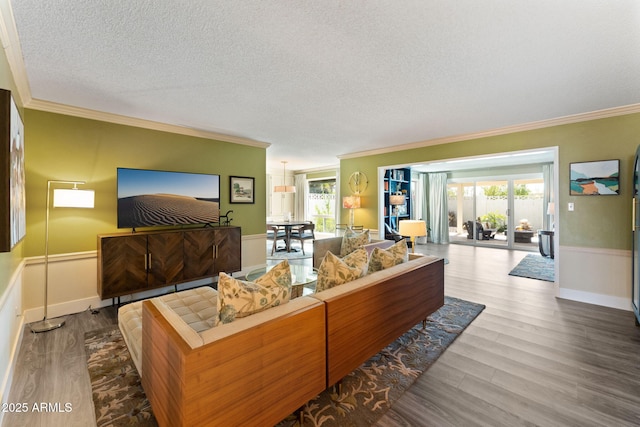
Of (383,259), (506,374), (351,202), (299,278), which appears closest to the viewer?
(506,374)

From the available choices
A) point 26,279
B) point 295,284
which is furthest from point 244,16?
A: point 26,279

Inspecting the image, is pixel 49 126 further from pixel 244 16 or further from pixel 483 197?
pixel 483 197

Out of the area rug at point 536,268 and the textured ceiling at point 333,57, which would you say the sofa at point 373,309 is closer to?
the textured ceiling at point 333,57

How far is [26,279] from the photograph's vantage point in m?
3.08

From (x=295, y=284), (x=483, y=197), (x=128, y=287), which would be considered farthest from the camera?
(x=483, y=197)

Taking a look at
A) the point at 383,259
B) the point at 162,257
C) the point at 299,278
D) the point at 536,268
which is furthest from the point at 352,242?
the point at 536,268

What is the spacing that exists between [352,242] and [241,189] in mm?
2298

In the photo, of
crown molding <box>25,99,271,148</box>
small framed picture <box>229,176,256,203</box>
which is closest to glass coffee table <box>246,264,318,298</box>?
small framed picture <box>229,176,256,203</box>

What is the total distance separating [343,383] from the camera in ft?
6.74

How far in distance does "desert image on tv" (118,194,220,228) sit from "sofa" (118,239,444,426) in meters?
1.74

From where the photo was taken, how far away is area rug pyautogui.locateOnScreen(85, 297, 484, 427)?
173 cm

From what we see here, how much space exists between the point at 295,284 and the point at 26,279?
10.1 ft

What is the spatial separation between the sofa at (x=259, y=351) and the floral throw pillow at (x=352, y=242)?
2.02 metres

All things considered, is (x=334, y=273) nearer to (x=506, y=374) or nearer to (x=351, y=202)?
(x=506, y=374)
